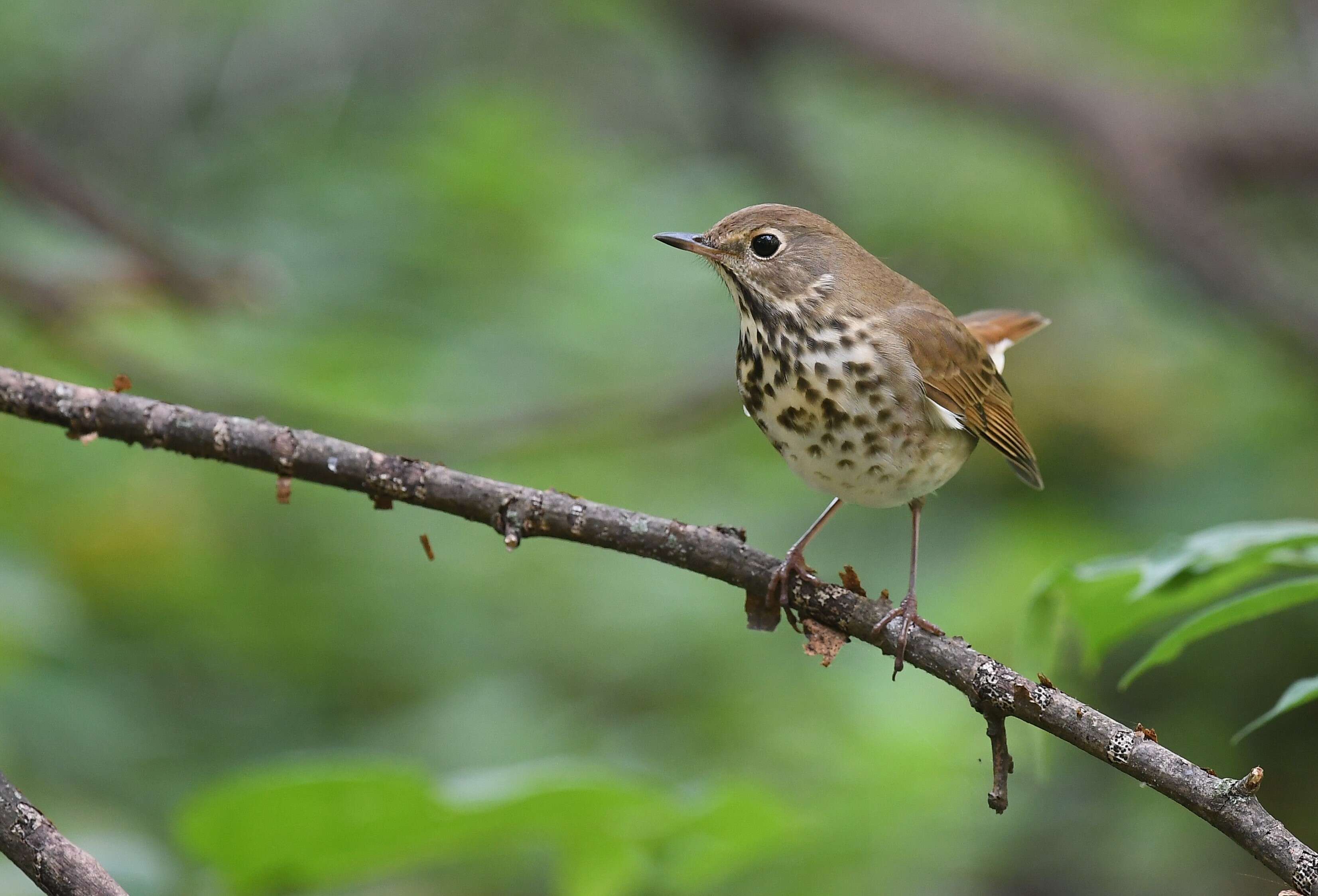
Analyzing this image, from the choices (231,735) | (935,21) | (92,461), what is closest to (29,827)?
(231,735)

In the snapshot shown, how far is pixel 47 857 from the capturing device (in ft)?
5.94

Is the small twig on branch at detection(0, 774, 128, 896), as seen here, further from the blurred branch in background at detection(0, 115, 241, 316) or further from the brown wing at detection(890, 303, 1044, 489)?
the blurred branch in background at detection(0, 115, 241, 316)

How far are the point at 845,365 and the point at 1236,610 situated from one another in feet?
4.28

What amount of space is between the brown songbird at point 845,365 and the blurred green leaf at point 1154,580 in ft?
1.58

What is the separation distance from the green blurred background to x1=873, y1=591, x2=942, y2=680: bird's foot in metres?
0.50

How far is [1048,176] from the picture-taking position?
8.63 m

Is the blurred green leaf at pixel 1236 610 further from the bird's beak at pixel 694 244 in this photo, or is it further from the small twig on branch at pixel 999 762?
the bird's beak at pixel 694 244

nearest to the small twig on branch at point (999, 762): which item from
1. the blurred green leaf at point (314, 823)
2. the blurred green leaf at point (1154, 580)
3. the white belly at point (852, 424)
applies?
the blurred green leaf at point (1154, 580)

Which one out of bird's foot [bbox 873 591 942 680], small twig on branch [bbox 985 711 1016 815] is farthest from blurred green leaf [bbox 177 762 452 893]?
small twig on branch [bbox 985 711 1016 815]

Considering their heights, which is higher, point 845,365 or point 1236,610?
point 845,365

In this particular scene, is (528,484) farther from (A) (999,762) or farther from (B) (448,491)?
(A) (999,762)

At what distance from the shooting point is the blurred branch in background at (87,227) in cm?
458

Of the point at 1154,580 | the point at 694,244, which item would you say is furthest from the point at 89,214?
the point at 1154,580

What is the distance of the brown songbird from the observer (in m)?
3.13
